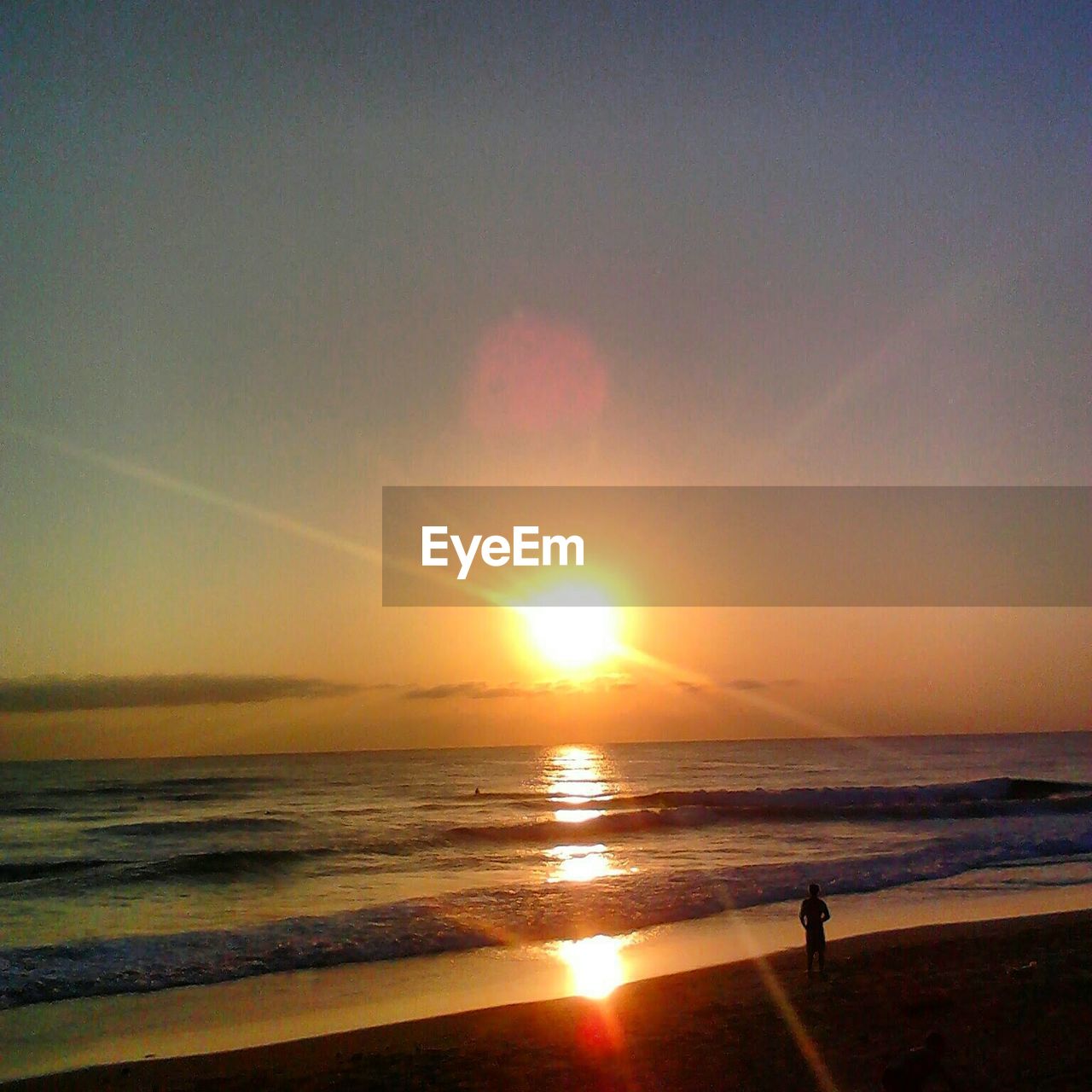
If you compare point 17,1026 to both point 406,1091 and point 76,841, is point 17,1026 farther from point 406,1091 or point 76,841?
point 76,841

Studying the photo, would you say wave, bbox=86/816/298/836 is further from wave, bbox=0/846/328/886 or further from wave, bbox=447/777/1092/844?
wave, bbox=447/777/1092/844

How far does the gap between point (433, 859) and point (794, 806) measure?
2456 centimetres

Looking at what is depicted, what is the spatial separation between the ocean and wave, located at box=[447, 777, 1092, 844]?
197 millimetres

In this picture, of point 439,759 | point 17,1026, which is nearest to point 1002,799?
point 17,1026

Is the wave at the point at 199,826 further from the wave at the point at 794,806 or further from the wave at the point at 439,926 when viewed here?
the wave at the point at 439,926

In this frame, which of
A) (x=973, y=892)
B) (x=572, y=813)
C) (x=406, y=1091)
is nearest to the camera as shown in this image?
(x=406, y=1091)

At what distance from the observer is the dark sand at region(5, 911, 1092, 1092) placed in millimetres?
10094

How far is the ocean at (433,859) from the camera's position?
62.3ft

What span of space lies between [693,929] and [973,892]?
6996 millimetres

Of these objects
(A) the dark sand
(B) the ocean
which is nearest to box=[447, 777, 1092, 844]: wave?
(B) the ocean

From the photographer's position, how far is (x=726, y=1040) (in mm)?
11203

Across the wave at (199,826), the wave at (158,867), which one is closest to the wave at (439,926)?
the wave at (158,867)

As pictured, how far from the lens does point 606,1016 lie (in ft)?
41.1

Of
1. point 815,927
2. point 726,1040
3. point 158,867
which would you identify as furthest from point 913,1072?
point 158,867
